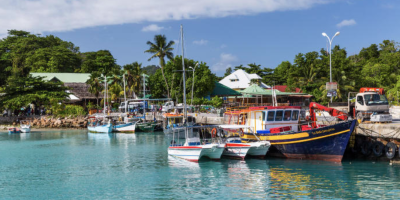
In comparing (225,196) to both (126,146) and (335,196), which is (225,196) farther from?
(126,146)

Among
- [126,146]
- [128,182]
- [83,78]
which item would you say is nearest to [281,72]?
[83,78]

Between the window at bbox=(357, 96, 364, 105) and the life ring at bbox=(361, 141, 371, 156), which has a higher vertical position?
the window at bbox=(357, 96, 364, 105)

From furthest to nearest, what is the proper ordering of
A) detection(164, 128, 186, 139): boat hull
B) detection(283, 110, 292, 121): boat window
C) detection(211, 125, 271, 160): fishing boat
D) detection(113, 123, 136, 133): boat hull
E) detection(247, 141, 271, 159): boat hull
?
detection(113, 123, 136, 133): boat hull
detection(164, 128, 186, 139): boat hull
detection(283, 110, 292, 121): boat window
detection(211, 125, 271, 160): fishing boat
detection(247, 141, 271, 159): boat hull

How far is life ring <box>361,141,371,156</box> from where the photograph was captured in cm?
2720

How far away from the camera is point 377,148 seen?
1049 inches

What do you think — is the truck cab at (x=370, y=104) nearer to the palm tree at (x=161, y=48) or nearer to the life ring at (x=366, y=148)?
the life ring at (x=366, y=148)

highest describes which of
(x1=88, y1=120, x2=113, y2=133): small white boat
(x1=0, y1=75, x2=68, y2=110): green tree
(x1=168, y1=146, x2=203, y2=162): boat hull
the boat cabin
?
(x1=0, y1=75, x2=68, y2=110): green tree

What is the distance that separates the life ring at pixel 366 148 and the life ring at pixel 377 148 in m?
0.44

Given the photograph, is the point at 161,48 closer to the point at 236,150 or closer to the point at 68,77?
the point at 68,77

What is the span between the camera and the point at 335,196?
62.4ft

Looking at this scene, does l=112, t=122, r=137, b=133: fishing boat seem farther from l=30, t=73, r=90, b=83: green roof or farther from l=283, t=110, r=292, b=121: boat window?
l=283, t=110, r=292, b=121: boat window

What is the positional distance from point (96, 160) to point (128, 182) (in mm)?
10200

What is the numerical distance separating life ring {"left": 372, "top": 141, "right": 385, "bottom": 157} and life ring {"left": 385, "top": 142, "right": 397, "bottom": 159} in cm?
49

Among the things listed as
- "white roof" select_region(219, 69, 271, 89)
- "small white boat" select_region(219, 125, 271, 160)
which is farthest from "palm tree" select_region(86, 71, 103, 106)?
"small white boat" select_region(219, 125, 271, 160)
